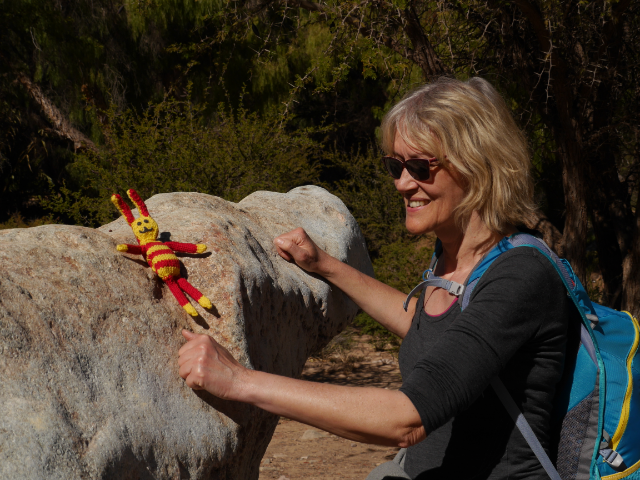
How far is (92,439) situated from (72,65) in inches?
367

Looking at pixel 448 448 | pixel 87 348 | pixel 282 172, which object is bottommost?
pixel 282 172

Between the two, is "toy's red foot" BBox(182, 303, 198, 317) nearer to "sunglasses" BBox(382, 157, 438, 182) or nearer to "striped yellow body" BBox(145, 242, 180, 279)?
"striped yellow body" BBox(145, 242, 180, 279)

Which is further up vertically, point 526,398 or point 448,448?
point 526,398

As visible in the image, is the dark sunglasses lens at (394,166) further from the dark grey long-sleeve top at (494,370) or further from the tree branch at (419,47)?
the tree branch at (419,47)

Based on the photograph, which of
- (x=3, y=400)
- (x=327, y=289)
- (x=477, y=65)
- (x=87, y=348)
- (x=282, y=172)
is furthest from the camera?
(x=282, y=172)

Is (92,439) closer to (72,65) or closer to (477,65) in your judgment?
(477,65)

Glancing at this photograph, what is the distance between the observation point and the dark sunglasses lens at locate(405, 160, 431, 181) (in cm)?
176

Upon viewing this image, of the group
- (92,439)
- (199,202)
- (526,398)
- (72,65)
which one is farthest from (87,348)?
(72,65)

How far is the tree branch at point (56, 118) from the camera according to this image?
991 cm

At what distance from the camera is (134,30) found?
32.7 ft

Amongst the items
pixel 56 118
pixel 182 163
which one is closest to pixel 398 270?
pixel 182 163

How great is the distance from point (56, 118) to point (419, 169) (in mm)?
9757

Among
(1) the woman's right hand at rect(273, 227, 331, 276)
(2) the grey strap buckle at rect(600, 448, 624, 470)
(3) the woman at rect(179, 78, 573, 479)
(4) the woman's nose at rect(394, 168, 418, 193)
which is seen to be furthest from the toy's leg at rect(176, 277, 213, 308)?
(2) the grey strap buckle at rect(600, 448, 624, 470)

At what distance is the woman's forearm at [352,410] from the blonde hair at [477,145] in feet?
2.08
